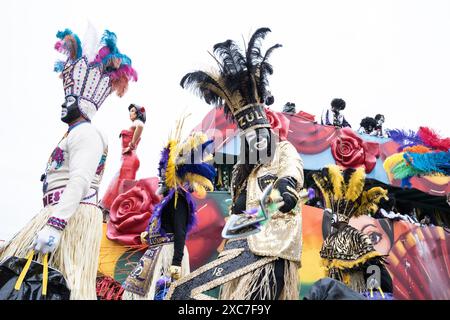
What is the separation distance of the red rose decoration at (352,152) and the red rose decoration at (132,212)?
Result: 91.4 inches

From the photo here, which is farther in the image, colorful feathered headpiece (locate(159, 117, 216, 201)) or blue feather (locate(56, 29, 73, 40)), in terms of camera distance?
colorful feathered headpiece (locate(159, 117, 216, 201))

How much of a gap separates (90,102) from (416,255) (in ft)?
19.0

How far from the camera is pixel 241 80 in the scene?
3900 mm

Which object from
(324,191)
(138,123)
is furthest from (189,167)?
(138,123)

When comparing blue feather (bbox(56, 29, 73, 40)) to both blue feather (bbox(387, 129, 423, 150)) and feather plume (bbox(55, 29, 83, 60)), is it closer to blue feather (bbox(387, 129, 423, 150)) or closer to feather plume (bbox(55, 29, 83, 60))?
feather plume (bbox(55, 29, 83, 60))

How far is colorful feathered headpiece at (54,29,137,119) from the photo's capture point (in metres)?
3.57

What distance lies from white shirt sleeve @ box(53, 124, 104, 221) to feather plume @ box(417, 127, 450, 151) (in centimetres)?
784

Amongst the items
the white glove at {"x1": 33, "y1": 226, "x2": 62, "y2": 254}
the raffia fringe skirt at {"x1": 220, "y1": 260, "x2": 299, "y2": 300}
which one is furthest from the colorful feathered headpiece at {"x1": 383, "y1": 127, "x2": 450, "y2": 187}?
the white glove at {"x1": 33, "y1": 226, "x2": 62, "y2": 254}

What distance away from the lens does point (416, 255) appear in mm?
7488

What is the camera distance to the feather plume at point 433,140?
375 inches

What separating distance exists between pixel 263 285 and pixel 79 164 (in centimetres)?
142

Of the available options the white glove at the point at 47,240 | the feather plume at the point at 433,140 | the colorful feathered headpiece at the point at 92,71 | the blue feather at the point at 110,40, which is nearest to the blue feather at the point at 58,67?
the colorful feathered headpiece at the point at 92,71

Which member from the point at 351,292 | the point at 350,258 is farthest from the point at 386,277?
the point at 351,292
